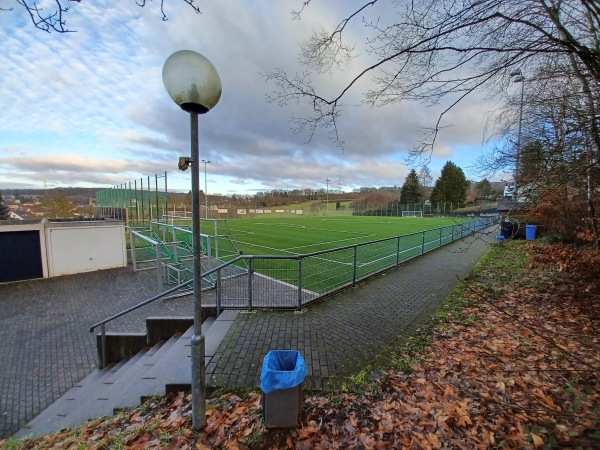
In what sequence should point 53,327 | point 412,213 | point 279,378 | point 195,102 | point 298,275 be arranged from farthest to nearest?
→ point 412,213 < point 53,327 < point 298,275 < point 279,378 < point 195,102

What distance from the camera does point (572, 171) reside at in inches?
174

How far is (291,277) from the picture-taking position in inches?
364

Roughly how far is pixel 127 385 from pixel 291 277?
5600 mm

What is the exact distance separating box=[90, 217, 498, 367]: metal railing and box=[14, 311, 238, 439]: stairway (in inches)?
28.4

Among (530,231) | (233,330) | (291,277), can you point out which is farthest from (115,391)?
(530,231)

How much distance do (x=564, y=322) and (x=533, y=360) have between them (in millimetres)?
2086

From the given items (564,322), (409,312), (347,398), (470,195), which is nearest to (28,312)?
(347,398)

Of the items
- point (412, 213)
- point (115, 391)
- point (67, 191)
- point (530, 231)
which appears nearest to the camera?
point (115, 391)

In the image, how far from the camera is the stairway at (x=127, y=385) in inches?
143

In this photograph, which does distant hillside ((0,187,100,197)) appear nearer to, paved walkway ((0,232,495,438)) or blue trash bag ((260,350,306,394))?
paved walkway ((0,232,495,438))

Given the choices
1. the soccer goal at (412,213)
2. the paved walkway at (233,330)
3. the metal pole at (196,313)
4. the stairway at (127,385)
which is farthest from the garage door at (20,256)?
the soccer goal at (412,213)

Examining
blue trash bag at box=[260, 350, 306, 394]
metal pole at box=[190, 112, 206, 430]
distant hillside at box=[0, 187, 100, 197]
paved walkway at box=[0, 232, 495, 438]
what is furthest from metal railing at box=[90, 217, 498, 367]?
distant hillside at box=[0, 187, 100, 197]

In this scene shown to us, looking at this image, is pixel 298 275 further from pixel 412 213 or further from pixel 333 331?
pixel 412 213

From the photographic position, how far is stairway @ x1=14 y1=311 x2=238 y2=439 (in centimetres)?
364
